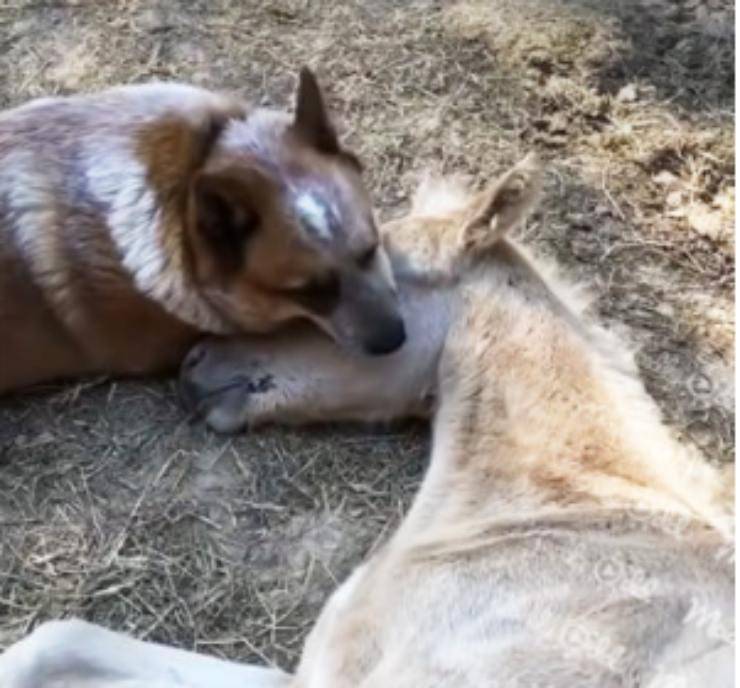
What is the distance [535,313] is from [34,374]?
1324 millimetres

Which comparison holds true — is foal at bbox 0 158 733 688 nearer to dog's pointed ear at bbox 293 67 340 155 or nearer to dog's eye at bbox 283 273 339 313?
dog's eye at bbox 283 273 339 313

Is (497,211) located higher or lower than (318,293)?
higher

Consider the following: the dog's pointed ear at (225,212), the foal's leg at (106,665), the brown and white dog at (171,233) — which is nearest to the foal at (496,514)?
the foal's leg at (106,665)

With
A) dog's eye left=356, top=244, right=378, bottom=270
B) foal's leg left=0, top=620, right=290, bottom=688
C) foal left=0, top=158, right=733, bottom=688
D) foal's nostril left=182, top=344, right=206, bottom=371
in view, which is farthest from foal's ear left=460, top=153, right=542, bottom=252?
foal's leg left=0, top=620, right=290, bottom=688

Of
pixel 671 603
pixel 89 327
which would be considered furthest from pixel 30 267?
pixel 671 603

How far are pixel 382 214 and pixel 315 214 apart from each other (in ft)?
2.88

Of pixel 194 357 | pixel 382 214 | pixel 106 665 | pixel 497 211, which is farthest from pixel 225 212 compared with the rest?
pixel 106 665

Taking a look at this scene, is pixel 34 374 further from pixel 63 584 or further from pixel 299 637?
pixel 299 637

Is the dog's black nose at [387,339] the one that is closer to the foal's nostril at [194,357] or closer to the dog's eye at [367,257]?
the dog's eye at [367,257]

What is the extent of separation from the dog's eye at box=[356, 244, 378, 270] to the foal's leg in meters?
0.95

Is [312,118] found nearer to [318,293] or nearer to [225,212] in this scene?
[225,212]

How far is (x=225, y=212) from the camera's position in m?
3.57

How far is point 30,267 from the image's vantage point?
378 cm

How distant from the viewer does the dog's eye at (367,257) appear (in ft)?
11.6
